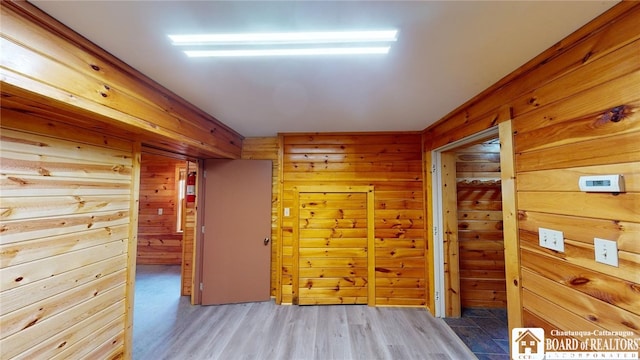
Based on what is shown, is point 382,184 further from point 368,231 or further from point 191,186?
point 191,186

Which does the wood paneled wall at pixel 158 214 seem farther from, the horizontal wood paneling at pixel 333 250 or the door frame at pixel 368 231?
the horizontal wood paneling at pixel 333 250

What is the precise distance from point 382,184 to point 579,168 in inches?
77.8

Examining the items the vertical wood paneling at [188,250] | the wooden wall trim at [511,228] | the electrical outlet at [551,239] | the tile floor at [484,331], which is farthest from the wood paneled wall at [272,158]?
the electrical outlet at [551,239]

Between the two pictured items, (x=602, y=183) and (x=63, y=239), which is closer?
(x=602, y=183)

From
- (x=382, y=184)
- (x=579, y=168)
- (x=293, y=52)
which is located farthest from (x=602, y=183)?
(x=382, y=184)

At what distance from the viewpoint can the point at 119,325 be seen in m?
1.70

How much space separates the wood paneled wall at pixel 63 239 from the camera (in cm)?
113

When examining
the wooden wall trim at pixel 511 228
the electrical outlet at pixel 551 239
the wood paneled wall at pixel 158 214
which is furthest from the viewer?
the wood paneled wall at pixel 158 214

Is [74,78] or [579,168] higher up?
[74,78]

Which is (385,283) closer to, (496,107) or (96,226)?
(496,107)

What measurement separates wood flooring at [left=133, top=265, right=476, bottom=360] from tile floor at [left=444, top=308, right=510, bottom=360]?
113 millimetres

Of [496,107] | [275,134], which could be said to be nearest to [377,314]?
[496,107]

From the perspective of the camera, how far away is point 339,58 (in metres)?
1.28

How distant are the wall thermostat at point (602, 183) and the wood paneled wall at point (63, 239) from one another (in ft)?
Answer: 9.56
